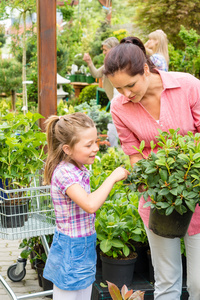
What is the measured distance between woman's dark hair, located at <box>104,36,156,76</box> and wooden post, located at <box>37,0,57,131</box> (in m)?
1.45

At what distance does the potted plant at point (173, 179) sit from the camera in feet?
5.91

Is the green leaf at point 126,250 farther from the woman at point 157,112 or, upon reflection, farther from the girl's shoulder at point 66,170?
the girl's shoulder at point 66,170

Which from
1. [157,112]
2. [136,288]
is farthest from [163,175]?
[136,288]

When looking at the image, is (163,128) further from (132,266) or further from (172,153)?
(132,266)

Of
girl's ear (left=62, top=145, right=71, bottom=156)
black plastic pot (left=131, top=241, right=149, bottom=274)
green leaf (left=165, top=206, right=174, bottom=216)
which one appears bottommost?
black plastic pot (left=131, top=241, right=149, bottom=274)

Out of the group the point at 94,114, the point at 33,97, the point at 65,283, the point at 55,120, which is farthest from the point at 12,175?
the point at 33,97

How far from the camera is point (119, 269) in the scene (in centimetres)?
280

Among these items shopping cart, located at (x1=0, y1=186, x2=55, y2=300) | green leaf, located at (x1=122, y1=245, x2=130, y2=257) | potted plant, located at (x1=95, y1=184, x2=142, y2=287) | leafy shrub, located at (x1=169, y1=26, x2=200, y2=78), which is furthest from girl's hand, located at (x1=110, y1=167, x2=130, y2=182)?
leafy shrub, located at (x1=169, y1=26, x2=200, y2=78)

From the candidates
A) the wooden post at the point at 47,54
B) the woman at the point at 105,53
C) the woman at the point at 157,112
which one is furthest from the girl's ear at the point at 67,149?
the woman at the point at 105,53

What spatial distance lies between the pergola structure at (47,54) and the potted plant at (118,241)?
100 centimetres

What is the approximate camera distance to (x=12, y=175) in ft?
8.52

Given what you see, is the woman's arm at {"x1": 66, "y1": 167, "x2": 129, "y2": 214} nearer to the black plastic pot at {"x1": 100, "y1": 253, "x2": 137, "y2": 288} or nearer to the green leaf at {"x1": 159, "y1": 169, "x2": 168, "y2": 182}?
the green leaf at {"x1": 159, "y1": 169, "x2": 168, "y2": 182}

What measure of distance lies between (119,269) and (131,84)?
Result: 1296 millimetres

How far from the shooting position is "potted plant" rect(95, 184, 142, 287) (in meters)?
2.78
